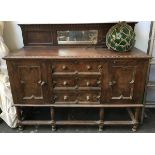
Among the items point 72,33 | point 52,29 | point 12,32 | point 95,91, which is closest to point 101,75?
point 95,91

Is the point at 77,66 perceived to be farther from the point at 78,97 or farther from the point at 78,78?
the point at 78,97

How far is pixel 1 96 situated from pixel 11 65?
456 mm

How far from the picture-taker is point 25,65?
60.3 inches

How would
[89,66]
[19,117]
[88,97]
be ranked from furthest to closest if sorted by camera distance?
[19,117]
[88,97]
[89,66]

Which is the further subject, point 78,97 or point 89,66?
point 78,97

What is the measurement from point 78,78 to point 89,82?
110 millimetres

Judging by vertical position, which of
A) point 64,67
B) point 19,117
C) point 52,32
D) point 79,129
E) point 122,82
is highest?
point 52,32

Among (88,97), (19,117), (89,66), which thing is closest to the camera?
(89,66)

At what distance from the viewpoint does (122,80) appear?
5.12ft

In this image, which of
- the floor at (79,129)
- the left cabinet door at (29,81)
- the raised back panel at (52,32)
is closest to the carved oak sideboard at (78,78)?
the left cabinet door at (29,81)

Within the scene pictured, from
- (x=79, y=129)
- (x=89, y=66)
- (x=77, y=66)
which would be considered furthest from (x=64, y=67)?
(x=79, y=129)

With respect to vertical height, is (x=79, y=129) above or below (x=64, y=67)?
below

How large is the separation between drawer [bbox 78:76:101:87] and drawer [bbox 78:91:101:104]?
75 millimetres

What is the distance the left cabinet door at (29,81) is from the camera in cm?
153
